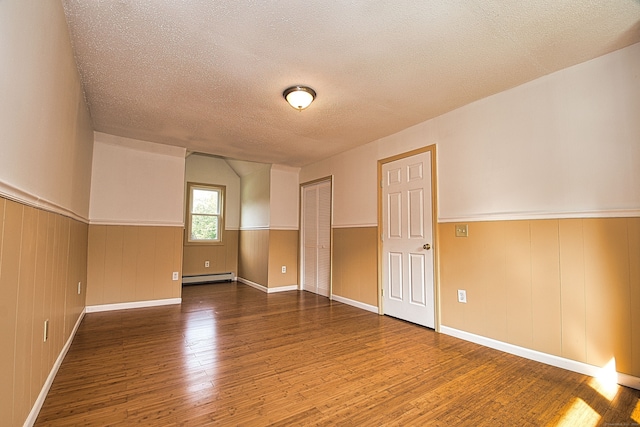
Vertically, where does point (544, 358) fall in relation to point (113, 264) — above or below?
below

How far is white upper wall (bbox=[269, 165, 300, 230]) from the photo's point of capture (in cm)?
539

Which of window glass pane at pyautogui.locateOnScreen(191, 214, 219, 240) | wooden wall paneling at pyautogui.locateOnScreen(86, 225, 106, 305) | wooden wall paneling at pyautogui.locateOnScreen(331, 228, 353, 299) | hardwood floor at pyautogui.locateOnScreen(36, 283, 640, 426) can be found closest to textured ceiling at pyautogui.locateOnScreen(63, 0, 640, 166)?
wooden wall paneling at pyautogui.locateOnScreen(86, 225, 106, 305)

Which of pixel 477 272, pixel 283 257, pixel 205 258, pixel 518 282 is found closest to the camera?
pixel 518 282

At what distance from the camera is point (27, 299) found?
4.62ft

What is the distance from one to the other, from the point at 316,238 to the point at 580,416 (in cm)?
388

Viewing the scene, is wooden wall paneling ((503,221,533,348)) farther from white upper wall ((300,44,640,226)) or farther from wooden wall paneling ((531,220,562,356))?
white upper wall ((300,44,640,226))

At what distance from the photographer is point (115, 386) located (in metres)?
1.95

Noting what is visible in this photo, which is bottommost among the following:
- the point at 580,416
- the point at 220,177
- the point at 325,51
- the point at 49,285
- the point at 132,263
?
the point at 580,416

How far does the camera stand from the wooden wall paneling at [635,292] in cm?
194

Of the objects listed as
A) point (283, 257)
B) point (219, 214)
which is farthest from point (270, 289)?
point (219, 214)

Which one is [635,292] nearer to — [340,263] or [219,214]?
[340,263]

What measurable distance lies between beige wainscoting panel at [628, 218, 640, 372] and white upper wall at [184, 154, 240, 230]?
19.5 feet

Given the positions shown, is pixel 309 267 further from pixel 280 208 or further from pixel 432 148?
pixel 432 148

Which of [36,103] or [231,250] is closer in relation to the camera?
A: [36,103]
